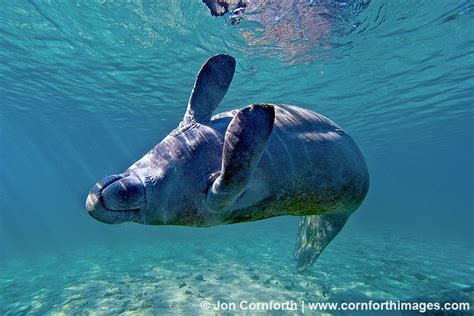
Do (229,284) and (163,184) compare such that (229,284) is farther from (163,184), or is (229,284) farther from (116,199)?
(116,199)

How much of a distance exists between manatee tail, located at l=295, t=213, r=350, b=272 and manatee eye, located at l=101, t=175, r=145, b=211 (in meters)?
2.68

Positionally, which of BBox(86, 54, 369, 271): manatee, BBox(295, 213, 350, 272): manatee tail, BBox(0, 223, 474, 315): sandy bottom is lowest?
BBox(0, 223, 474, 315): sandy bottom

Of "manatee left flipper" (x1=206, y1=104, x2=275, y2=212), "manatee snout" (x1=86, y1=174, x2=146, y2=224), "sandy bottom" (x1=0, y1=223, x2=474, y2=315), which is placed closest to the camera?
→ "manatee left flipper" (x1=206, y1=104, x2=275, y2=212)

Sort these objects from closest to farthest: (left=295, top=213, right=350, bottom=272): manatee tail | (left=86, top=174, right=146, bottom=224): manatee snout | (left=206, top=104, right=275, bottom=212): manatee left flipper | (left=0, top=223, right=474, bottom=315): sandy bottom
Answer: (left=206, top=104, right=275, bottom=212): manatee left flipper < (left=86, top=174, right=146, bottom=224): manatee snout < (left=295, top=213, right=350, bottom=272): manatee tail < (left=0, top=223, right=474, bottom=315): sandy bottom

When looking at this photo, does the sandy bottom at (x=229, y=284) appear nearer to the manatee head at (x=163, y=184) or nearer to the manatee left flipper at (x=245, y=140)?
the manatee head at (x=163, y=184)

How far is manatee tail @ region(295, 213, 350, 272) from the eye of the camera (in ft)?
14.2

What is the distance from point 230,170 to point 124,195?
36.4 inches

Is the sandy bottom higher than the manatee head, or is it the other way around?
the manatee head

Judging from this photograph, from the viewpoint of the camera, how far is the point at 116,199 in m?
2.35

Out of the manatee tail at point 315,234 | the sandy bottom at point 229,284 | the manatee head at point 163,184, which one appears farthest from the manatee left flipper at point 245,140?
the sandy bottom at point 229,284

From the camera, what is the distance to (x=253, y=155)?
6.68 feet

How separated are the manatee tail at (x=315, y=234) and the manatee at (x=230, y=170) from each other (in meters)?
1.06

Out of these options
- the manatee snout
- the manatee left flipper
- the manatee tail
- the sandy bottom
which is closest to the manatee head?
the manatee snout

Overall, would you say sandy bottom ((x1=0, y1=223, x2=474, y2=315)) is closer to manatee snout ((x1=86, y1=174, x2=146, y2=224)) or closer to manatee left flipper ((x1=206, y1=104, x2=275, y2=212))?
manatee snout ((x1=86, y1=174, x2=146, y2=224))
